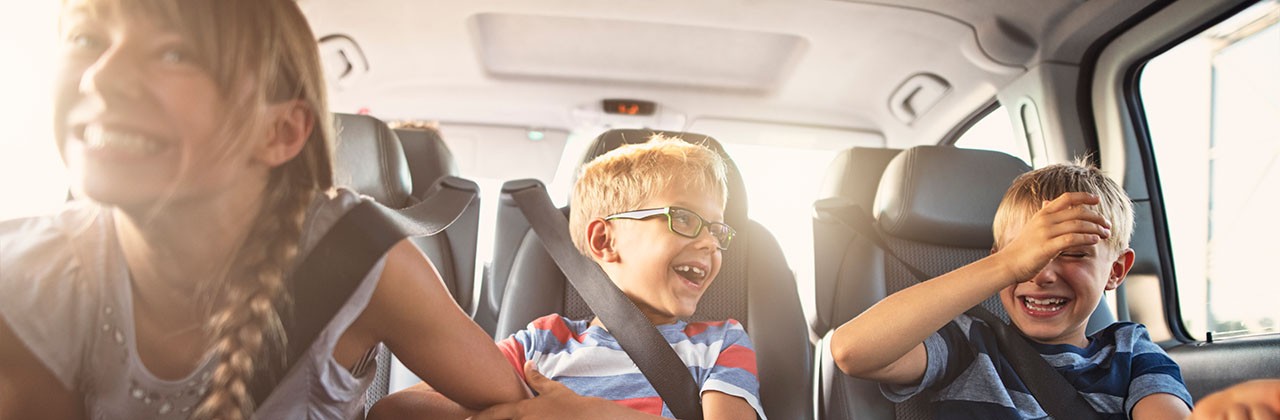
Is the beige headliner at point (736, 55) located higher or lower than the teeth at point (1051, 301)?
higher

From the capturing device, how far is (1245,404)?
3.18ft

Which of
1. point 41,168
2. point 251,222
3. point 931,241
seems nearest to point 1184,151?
point 931,241

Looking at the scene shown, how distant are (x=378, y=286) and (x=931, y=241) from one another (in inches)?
64.8

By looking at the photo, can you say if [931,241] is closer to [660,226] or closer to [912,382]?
[912,382]

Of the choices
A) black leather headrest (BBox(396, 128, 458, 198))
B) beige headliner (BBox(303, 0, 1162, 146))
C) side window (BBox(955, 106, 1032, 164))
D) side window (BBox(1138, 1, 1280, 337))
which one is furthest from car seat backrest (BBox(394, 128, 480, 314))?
side window (BBox(1138, 1, 1280, 337))

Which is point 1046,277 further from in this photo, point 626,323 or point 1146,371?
point 626,323

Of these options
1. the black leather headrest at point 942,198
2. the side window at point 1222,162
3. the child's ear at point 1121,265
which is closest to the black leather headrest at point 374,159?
the black leather headrest at point 942,198

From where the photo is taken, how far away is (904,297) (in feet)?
4.83

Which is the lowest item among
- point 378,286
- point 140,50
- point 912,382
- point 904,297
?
point 912,382

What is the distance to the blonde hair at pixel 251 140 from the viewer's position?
2.50ft

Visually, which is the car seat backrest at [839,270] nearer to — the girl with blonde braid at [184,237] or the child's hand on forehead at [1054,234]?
the child's hand on forehead at [1054,234]

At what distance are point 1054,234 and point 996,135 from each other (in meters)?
2.03

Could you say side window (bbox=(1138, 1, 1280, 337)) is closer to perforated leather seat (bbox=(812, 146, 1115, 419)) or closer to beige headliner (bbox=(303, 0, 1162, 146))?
beige headliner (bbox=(303, 0, 1162, 146))

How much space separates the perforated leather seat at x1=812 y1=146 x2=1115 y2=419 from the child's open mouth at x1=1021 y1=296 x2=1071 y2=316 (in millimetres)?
425
